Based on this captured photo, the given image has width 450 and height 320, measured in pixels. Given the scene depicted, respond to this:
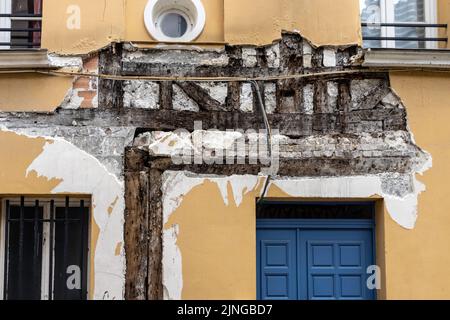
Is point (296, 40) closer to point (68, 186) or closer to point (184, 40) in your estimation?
point (184, 40)

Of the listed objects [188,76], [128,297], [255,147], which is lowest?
[128,297]

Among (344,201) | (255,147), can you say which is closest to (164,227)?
(255,147)

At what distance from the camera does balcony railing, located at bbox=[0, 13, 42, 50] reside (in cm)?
791

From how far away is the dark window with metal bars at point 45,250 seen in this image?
24.8 ft

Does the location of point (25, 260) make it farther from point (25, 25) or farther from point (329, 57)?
point (329, 57)

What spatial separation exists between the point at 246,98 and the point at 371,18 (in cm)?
173

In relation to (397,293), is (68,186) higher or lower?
higher

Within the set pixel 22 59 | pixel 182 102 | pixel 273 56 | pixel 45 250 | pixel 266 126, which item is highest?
pixel 273 56

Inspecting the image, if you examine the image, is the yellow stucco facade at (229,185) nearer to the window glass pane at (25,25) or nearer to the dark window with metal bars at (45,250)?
the dark window with metal bars at (45,250)

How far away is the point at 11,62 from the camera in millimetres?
7387

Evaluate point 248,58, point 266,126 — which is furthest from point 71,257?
point 248,58

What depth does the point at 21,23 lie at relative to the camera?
26.5ft

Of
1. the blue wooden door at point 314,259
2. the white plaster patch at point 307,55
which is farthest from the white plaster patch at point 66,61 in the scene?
the blue wooden door at point 314,259

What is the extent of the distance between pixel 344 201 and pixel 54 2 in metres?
3.52
